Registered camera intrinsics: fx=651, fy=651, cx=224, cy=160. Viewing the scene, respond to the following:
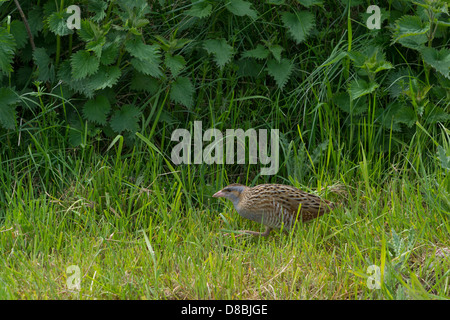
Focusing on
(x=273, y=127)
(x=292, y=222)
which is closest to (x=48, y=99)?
(x=273, y=127)

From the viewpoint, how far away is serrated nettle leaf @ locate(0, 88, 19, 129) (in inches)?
194

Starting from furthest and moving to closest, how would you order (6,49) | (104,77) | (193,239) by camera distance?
(104,77) → (6,49) → (193,239)

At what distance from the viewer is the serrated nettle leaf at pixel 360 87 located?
507cm

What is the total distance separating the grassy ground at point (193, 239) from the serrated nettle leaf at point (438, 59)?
0.82 meters

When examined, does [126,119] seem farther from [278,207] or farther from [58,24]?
[278,207]

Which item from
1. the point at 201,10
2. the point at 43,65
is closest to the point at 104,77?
the point at 43,65

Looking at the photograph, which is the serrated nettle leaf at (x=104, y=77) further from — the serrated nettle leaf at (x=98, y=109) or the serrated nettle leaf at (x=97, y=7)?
Answer: the serrated nettle leaf at (x=97, y=7)

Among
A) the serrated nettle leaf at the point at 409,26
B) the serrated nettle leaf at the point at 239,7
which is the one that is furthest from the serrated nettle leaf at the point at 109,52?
the serrated nettle leaf at the point at 409,26

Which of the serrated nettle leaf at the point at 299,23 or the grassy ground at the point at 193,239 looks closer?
the grassy ground at the point at 193,239

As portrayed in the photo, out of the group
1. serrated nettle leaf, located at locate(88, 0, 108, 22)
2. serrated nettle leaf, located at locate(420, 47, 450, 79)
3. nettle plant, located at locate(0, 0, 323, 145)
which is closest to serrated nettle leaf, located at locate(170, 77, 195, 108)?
nettle plant, located at locate(0, 0, 323, 145)

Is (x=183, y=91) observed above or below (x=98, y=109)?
above

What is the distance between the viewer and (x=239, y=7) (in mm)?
5117

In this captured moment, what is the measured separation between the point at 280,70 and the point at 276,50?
171 mm

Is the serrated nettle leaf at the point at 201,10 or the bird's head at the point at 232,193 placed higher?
the serrated nettle leaf at the point at 201,10
